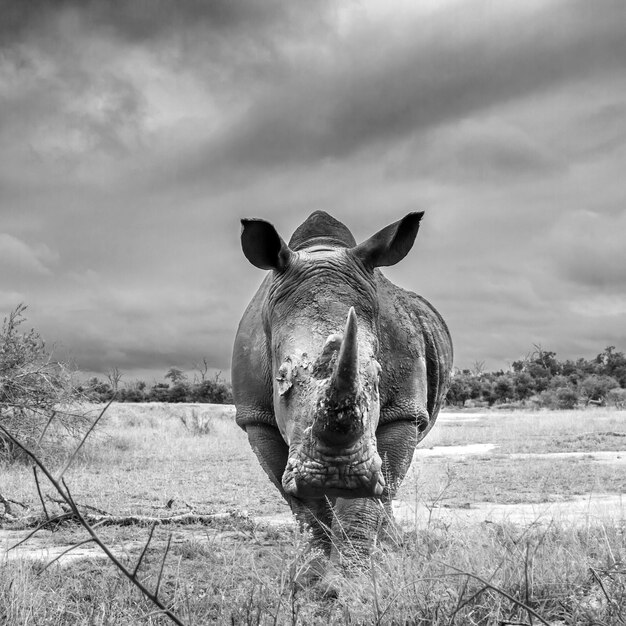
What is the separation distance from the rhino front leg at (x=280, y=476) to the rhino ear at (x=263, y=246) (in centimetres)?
121

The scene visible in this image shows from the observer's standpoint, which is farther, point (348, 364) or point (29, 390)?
point (29, 390)

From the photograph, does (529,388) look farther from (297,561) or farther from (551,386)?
(297,561)

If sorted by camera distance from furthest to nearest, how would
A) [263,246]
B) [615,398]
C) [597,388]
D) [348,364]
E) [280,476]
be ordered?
[597,388]
[615,398]
[280,476]
[263,246]
[348,364]

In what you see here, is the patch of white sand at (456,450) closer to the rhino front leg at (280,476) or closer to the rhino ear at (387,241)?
the rhino front leg at (280,476)

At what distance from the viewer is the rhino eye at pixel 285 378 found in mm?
3305

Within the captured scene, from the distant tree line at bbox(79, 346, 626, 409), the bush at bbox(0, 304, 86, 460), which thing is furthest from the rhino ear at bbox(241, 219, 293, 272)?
the distant tree line at bbox(79, 346, 626, 409)

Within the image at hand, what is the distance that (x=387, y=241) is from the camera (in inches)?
165

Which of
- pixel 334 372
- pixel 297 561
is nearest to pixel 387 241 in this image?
pixel 334 372

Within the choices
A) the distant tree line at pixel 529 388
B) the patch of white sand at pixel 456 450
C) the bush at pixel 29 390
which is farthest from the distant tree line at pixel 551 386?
the bush at pixel 29 390

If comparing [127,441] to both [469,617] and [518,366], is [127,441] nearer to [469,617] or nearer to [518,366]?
[469,617]

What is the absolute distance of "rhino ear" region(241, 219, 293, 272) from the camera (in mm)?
3881

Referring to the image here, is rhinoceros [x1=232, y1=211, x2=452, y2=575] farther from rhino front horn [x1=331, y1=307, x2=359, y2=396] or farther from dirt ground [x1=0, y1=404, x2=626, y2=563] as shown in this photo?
dirt ground [x1=0, y1=404, x2=626, y2=563]

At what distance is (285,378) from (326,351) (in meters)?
0.43

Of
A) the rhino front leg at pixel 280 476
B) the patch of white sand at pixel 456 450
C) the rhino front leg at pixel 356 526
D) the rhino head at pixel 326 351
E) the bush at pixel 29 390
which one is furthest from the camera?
the patch of white sand at pixel 456 450
